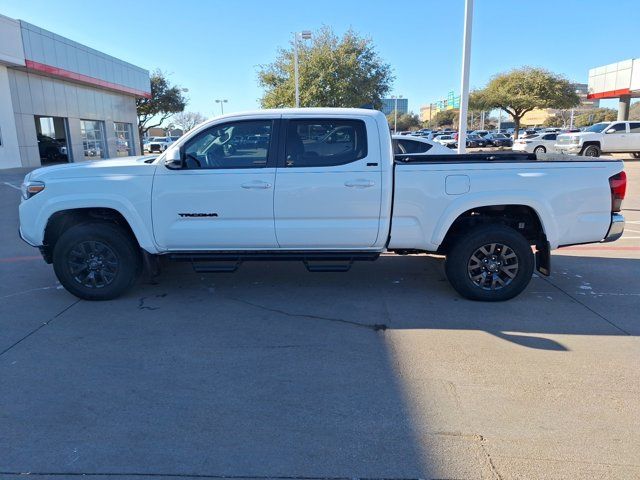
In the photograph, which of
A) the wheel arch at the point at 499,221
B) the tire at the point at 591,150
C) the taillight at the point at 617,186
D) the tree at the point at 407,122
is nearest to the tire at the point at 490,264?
the wheel arch at the point at 499,221

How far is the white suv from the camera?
2416 centimetres

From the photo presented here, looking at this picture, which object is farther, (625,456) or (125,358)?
(125,358)

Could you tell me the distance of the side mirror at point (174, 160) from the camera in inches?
197

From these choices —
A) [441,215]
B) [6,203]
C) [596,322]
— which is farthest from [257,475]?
[6,203]

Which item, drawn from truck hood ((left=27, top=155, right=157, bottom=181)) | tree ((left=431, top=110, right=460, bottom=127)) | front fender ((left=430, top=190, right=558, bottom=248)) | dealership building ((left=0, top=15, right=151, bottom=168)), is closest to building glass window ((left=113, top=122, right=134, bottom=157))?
dealership building ((left=0, top=15, right=151, bottom=168))

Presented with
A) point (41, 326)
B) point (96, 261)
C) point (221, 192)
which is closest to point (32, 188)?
point (96, 261)

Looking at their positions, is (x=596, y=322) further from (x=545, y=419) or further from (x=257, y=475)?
(x=257, y=475)

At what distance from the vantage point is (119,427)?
3055 mm

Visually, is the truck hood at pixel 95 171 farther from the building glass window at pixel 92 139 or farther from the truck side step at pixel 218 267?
the building glass window at pixel 92 139

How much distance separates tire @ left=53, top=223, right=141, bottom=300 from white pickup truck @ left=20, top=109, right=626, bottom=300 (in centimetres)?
1

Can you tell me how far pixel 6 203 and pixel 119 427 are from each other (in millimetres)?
12709

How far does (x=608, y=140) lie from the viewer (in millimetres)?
24250

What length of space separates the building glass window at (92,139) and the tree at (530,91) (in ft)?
97.9

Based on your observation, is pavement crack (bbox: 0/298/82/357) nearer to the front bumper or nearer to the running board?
the running board
